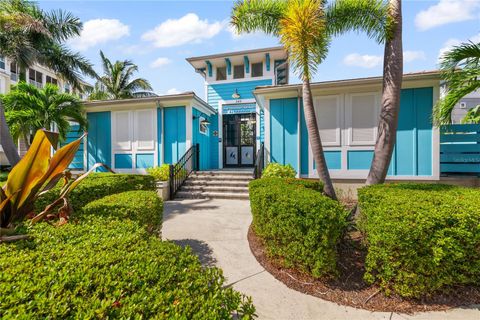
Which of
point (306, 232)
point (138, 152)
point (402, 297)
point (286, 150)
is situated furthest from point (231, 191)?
point (402, 297)

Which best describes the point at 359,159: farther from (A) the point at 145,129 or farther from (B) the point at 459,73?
(A) the point at 145,129

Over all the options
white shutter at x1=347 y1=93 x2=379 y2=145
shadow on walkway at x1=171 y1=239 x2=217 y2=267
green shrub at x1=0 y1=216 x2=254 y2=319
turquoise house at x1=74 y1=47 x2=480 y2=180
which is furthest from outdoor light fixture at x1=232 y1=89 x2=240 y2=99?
green shrub at x1=0 y1=216 x2=254 y2=319

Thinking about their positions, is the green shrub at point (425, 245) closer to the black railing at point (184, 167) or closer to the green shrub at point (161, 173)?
the black railing at point (184, 167)

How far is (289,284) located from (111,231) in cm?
215

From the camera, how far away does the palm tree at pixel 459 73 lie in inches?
156

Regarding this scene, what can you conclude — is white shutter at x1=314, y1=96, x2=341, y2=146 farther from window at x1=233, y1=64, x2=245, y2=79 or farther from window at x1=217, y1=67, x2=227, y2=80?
window at x1=217, y1=67, x2=227, y2=80

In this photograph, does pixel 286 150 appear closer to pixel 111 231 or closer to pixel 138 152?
pixel 138 152

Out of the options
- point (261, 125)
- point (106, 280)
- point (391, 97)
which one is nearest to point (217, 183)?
point (261, 125)

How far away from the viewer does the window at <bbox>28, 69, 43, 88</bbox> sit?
74.3ft

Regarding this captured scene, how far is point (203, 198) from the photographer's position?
7.23 metres

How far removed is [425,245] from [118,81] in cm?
2036

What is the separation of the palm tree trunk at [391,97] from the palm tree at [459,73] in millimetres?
924

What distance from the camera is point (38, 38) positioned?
355 inches

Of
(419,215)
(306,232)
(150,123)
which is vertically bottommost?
(306,232)
